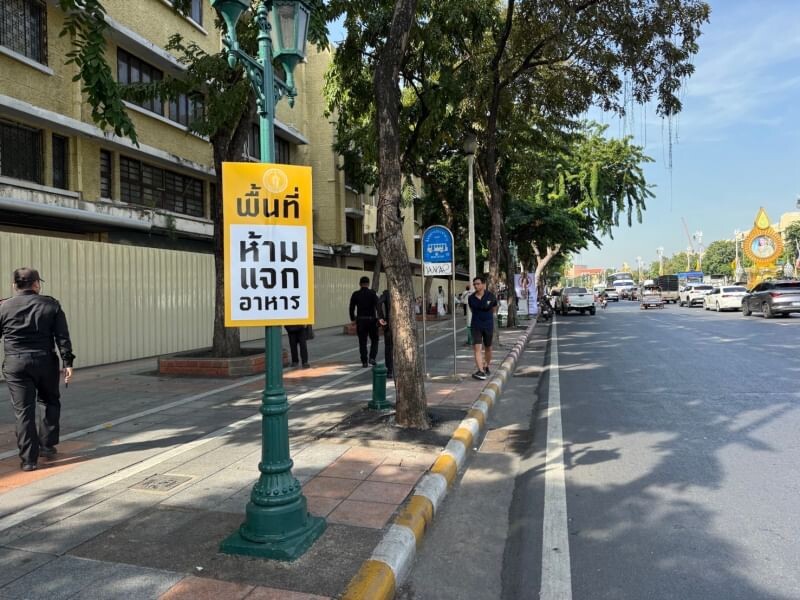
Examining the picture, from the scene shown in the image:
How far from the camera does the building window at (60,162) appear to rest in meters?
13.4

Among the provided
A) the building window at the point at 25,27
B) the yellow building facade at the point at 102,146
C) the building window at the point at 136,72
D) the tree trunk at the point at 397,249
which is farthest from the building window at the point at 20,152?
the tree trunk at the point at 397,249

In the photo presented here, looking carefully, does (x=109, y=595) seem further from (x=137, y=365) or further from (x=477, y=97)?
(x=477, y=97)

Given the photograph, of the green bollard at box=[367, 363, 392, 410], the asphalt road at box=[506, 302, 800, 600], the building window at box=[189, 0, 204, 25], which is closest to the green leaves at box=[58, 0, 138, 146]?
the green bollard at box=[367, 363, 392, 410]

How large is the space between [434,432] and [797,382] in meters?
6.38

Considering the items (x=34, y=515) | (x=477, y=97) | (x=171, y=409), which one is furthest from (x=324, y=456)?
(x=477, y=97)

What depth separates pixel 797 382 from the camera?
8.71 m

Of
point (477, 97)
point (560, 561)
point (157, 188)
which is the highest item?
point (477, 97)

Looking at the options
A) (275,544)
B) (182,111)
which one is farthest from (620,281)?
(275,544)

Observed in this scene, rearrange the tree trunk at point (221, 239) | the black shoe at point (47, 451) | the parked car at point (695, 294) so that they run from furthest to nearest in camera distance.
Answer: the parked car at point (695, 294) → the tree trunk at point (221, 239) → the black shoe at point (47, 451)

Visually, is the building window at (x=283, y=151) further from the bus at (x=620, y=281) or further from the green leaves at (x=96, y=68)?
the bus at (x=620, y=281)

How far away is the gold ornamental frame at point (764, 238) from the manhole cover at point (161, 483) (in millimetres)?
43253

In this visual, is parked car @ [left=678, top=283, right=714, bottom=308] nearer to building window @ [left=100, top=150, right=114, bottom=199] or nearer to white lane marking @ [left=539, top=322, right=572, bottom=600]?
building window @ [left=100, top=150, right=114, bottom=199]

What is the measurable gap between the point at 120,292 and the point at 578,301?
25.9 metres

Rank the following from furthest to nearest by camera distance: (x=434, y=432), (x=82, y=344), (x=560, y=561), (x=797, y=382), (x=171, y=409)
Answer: (x=82, y=344) < (x=797, y=382) < (x=171, y=409) < (x=434, y=432) < (x=560, y=561)
